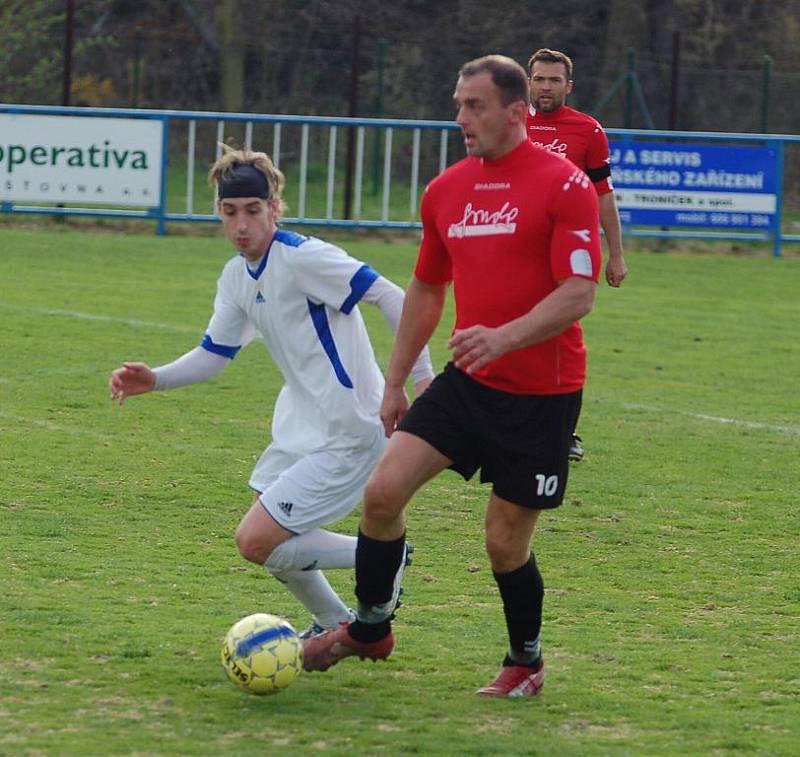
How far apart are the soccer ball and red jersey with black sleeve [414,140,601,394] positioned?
1.00 meters

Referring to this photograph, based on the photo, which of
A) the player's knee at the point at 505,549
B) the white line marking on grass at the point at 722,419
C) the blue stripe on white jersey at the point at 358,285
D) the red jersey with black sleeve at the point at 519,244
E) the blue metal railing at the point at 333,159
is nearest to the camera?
the red jersey with black sleeve at the point at 519,244

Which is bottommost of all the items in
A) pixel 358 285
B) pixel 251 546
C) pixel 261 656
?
pixel 261 656

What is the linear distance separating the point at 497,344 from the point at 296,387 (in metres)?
0.94

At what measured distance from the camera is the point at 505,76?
4.68m

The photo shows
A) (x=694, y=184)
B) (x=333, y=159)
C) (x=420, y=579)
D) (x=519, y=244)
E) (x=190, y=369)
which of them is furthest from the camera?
(x=333, y=159)

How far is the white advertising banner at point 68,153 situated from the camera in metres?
18.4

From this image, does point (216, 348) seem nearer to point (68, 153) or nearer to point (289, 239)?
point (289, 239)

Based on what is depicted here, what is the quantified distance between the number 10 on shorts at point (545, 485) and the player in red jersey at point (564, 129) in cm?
384

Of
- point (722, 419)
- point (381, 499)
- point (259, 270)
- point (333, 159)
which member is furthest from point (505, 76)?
point (333, 159)

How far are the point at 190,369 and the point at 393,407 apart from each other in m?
0.80

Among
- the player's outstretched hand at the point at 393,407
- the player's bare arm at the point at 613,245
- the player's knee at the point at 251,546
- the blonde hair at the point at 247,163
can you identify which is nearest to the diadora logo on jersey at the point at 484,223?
the player's outstretched hand at the point at 393,407

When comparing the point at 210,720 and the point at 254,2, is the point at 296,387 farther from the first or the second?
the point at 254,2

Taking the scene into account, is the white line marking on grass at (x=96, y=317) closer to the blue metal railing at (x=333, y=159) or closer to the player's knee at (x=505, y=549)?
the blue metal railing at (x=333, y=159)

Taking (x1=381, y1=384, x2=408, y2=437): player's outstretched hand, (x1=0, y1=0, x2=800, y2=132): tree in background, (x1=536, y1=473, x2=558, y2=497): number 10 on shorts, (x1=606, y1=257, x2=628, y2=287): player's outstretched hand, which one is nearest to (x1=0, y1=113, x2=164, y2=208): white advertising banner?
(x1=0, y1=0, x2=800, y2=132): tree in background
